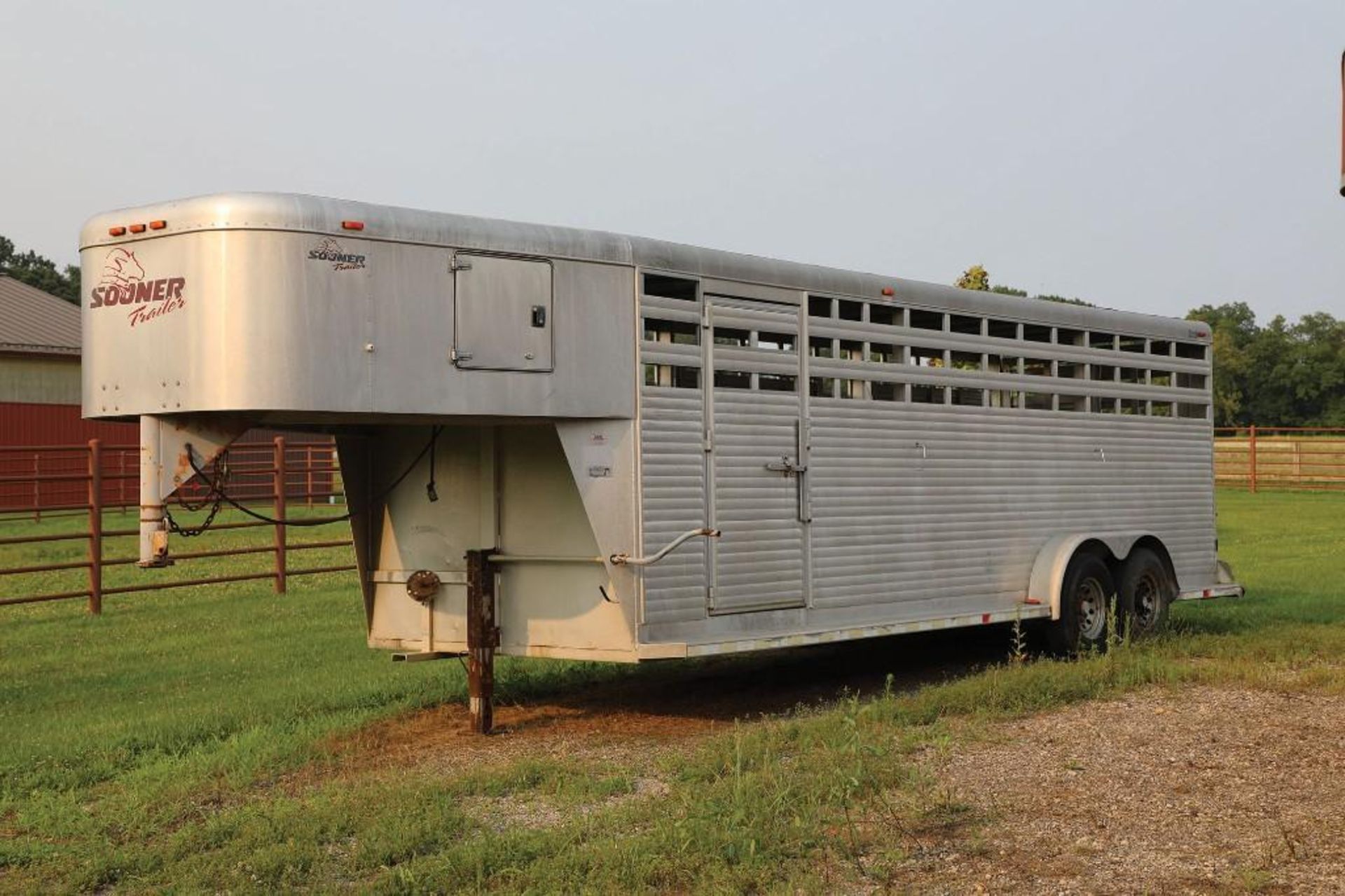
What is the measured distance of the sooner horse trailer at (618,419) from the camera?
7.94 meters

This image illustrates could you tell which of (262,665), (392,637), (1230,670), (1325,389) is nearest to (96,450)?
(262,665)

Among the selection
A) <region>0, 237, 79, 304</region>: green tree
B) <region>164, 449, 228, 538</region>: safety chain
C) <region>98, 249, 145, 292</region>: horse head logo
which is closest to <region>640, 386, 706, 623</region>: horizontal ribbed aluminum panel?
<region>164, 449, 228, 538</region>: safety chain

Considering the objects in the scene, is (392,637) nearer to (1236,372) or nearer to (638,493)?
(638,493)

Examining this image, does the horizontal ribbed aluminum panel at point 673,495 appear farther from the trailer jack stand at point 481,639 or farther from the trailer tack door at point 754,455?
the trailer jack stand at point 481,639

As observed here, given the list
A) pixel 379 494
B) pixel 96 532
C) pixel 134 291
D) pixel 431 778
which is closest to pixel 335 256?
pixel 134 291

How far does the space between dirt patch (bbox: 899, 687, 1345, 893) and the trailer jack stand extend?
2.75 m

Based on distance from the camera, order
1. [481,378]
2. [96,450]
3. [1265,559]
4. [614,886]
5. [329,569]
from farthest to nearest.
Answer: [1265,559], [329,569], [96,450], [481,378], [614,886]

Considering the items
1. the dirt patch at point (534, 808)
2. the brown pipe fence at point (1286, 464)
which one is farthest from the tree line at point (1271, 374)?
the dirt patch at point (534, 808)

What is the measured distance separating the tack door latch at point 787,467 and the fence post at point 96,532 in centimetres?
894

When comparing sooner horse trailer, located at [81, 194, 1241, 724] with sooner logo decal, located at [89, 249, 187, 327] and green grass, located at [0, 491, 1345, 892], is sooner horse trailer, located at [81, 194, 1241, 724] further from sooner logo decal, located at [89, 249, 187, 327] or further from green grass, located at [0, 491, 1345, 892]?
green grass, located at [0, 491, 1345, 892]

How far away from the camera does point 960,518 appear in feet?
36.7

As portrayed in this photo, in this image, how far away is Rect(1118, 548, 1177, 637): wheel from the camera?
1249cm

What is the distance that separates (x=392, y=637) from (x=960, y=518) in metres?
4.19

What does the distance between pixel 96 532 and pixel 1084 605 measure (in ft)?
33.5
